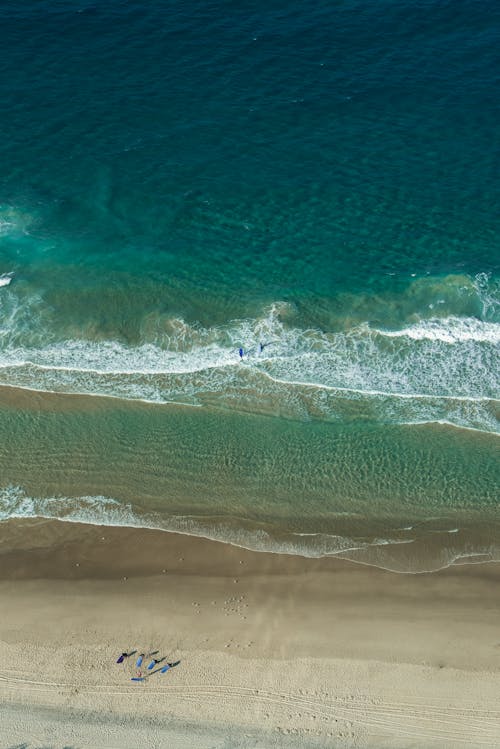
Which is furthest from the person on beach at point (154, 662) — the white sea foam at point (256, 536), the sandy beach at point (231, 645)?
the white sea foam at point (256, 536)

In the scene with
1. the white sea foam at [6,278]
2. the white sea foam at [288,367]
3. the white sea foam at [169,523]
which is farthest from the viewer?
the white sea foam at [6,278]

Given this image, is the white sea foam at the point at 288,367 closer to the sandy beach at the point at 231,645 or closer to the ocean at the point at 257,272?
the ocean at the point at 257,272

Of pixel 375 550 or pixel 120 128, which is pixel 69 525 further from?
pixel 120 128

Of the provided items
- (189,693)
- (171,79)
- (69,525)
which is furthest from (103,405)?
(171,79)

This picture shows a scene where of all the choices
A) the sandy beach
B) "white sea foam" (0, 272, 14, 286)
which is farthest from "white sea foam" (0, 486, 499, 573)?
"white sea foam" (0, 272, 14, 286)

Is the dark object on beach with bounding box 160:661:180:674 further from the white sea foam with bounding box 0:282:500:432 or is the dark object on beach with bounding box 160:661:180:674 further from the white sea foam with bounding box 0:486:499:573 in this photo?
the white sea foam with bounding box 0:282:500:432

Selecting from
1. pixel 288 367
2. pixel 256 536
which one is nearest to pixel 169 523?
pixel 256 536
